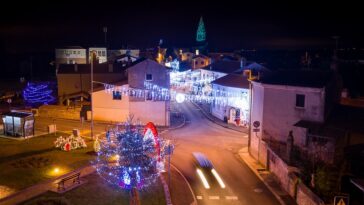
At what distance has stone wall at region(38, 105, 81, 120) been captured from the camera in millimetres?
44000

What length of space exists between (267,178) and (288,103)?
6727mm

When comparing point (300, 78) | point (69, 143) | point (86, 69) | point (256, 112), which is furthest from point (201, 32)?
point (69, 143)

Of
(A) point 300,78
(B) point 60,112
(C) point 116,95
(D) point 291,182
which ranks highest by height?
(A) point 300,78

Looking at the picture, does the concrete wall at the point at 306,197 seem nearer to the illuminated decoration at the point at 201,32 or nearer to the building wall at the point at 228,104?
the building wall at the point at 228,104

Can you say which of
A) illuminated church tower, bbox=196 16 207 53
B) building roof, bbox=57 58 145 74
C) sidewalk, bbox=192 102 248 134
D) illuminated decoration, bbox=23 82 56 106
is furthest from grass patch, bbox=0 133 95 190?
illuminated church tower, bbox=196 16 207 53

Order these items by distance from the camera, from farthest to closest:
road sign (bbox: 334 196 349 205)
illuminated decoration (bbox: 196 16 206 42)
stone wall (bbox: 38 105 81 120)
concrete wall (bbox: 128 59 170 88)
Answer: illuminated decoration (bbox: 196 16 206 42) → stone wall (bbox: 38 105 81 120) → concrete wall (bbox: 128 59 170 88) → road sign (bbox: 334 196 349 205)

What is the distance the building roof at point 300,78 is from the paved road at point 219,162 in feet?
24.2

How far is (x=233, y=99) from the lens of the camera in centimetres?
4400

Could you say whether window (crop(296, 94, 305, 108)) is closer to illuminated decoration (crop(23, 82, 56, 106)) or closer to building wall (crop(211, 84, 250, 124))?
building wall (crop(211, 84, 250, 124))

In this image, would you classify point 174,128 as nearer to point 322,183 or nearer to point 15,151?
point 15,151

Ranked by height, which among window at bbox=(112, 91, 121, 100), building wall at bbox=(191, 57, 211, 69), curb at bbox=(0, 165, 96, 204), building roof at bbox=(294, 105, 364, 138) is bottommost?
curb at bbox=(0, 165, 96, 204)

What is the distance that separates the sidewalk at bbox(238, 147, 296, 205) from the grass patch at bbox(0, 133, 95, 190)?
12.8 metres

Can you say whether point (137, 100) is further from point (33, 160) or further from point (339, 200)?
point (339, 200)

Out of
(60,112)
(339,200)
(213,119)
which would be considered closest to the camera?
(339,200)
